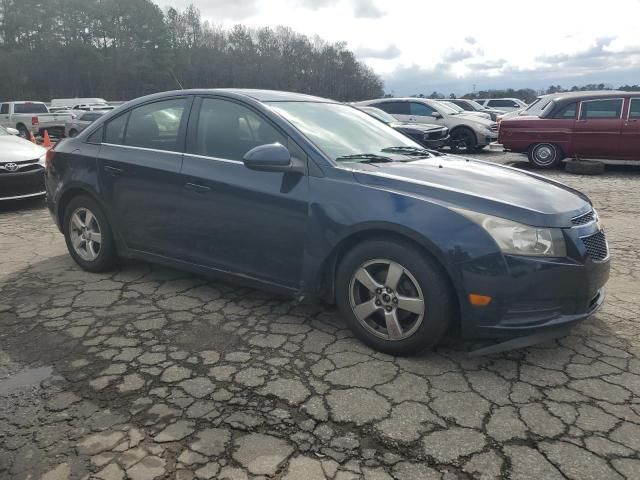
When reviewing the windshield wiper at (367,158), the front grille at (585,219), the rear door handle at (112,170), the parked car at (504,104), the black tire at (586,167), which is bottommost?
the black tire at (586,167)

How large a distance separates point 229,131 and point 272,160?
0.72 metres

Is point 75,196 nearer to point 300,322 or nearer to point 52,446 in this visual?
point 300,322

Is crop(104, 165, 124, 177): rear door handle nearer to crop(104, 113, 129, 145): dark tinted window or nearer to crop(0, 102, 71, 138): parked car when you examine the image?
crop(104, 113, 129, 145): dark tinted window

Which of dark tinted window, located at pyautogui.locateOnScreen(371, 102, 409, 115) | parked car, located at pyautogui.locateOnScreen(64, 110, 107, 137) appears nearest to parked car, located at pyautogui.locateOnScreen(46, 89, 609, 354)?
dark tinted window, located at pyautogui.locateOnScreen(371, 102, 409, 115)

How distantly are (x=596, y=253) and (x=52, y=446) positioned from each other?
297cm

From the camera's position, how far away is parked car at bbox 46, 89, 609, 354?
8.91 feet

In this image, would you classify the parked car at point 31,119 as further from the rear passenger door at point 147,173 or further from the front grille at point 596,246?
the front grille at point 596,246

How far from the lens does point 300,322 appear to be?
11.5 feet

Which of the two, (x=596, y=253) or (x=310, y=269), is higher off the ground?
(x=596, y=253)

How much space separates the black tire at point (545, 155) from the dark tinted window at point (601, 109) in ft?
2.77

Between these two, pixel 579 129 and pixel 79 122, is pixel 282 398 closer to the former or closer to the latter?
pixel 579 129

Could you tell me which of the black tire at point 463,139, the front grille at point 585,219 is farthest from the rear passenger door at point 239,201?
the black tire at point 463,139

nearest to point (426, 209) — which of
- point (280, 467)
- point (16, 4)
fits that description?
point (280, 467)

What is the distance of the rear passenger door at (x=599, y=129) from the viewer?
409 inches
